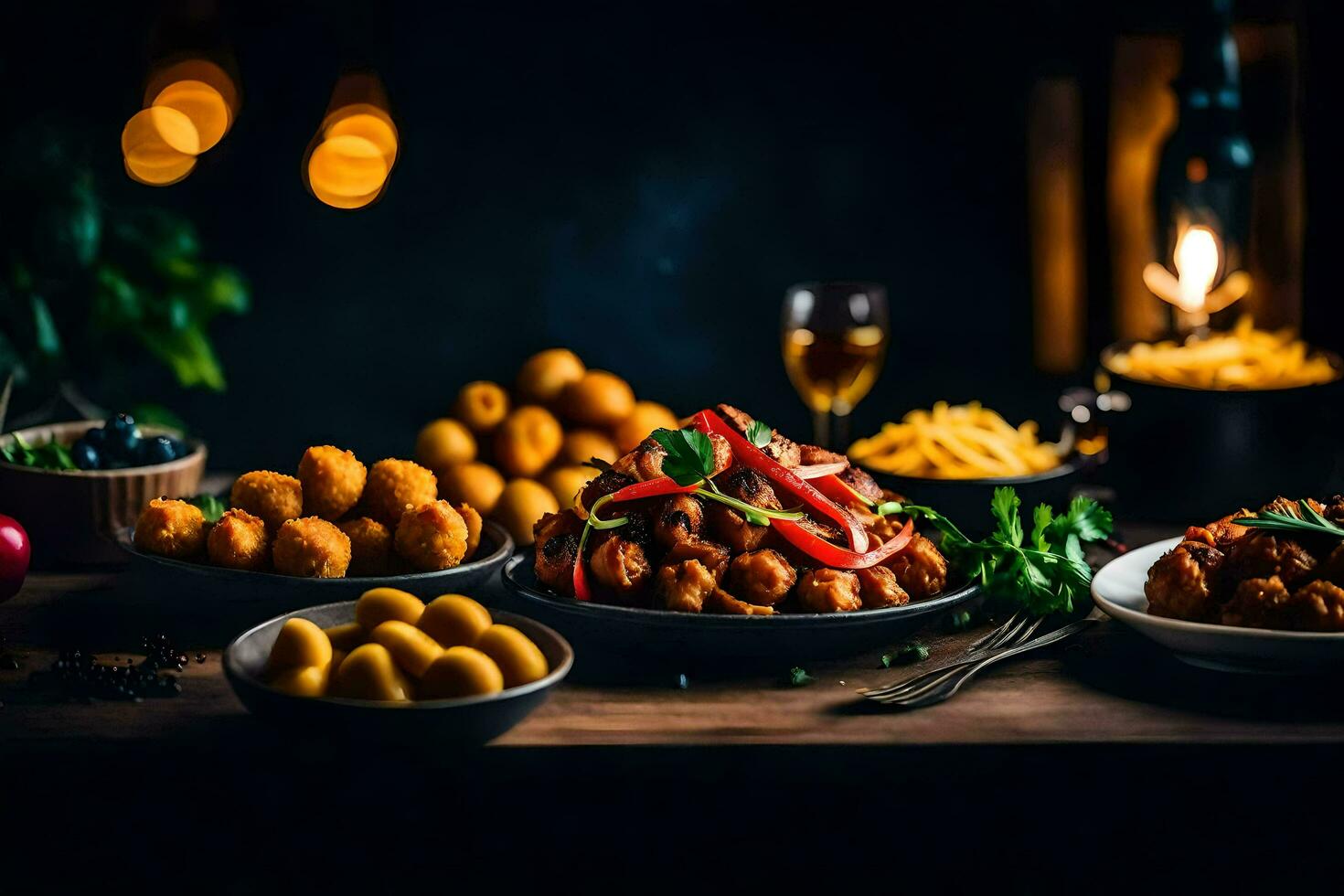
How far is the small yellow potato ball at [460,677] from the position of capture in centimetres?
169

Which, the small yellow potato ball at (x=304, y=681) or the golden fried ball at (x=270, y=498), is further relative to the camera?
the golden fried ball at (x=270, y=498)

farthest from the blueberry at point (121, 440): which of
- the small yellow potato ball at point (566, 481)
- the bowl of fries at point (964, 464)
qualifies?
the bowl of fries at point (964, 464)

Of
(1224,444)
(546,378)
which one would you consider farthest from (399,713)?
(1224,444)

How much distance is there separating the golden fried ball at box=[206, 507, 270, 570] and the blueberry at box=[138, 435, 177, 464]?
447 mm

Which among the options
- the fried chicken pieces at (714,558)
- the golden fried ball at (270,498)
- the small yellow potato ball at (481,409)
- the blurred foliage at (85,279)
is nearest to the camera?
the fried chicken pieces at (714,558)

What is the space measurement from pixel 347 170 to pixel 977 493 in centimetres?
206

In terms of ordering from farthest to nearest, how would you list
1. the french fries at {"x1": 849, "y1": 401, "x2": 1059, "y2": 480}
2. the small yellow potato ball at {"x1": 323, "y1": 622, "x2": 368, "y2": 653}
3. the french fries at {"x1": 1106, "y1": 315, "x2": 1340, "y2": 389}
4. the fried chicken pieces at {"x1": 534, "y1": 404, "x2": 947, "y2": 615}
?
the french fries at {"x1": 1106, "y1": 315, "x2": 1340, "y2": 389} < the french fries at {"x1": 849, "y1": 401, "x2": 1059, "y2": 480} < the fried chicken pieces at {"x1": 534, "y1": 404, "x2": 947, "y2": 615} < the small yellow potato ball at {"x1": 323, "y1": 622, "x2": 368, "y2": 653}

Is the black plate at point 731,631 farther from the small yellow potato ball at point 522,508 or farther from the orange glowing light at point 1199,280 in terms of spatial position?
the orange glowing light at point 1199,280

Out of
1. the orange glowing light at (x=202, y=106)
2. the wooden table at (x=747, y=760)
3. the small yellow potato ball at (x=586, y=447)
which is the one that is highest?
the orange glowing light at (x=202, y=106)

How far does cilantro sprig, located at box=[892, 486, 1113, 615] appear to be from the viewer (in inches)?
85.6

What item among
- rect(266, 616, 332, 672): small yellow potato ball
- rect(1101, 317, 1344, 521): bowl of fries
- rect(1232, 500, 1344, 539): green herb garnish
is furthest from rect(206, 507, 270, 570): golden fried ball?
rect(1101, 317, 1344, 521): bowl of fries

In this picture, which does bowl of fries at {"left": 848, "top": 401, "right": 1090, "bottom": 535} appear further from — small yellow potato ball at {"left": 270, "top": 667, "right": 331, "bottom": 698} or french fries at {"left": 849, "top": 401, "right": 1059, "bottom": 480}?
small yellow potato ball at {"left": 270, "top": 667, "right": 331, "bottom": 698}

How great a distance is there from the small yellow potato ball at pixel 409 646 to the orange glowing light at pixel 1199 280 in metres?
2.06

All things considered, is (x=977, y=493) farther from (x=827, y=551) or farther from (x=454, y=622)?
(x=454, y=622)
